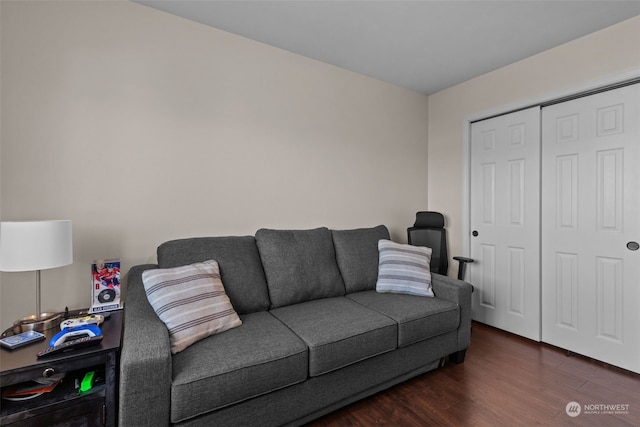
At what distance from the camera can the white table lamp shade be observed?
4.35 ft

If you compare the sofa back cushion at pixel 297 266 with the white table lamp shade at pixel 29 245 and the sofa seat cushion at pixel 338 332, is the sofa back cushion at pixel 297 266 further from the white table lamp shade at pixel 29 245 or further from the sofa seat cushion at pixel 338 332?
the white table lamp shade at pixel 29 245

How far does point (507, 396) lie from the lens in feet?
6.11

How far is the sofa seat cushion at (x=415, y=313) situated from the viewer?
189cm

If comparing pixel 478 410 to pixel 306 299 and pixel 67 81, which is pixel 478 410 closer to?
pixel 306 299

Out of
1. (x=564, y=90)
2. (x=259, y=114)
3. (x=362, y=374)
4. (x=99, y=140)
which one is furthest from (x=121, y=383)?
(x=564, y=90)

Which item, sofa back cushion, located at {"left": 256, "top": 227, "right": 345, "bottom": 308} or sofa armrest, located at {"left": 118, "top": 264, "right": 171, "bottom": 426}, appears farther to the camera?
sofa back cushion, located at {"left": 256, "top": 227, "right": 345, "bottom": 308}

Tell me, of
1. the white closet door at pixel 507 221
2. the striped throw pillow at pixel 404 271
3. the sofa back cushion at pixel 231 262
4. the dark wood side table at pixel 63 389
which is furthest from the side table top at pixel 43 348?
the white closet door at pixel 507 221

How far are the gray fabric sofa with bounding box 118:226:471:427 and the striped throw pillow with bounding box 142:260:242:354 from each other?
0.05 meters

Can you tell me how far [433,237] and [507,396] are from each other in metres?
1.47

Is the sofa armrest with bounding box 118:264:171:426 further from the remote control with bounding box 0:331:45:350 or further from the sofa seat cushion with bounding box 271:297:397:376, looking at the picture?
the sofa seat cushion with bounding box 271:297:397:376

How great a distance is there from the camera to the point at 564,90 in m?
2.43

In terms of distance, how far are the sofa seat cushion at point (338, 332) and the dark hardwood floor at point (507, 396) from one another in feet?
1.12

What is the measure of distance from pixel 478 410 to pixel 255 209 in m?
2.02
